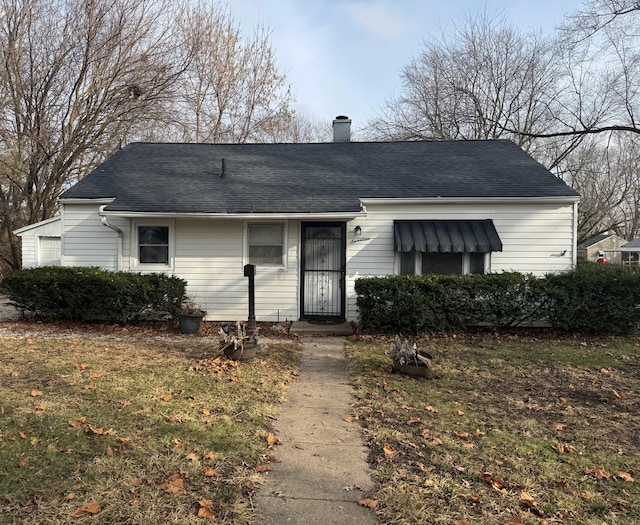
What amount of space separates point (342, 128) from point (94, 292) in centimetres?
871

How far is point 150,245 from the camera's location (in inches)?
394

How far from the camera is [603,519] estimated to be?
2746 mm

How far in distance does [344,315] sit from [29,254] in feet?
34.6

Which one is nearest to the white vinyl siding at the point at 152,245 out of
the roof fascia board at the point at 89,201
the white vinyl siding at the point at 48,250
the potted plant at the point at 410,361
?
the roof fascia board at the point at 89,201


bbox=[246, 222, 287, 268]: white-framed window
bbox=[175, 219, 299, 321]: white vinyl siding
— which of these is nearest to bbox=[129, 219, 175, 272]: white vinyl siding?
bbox=[175, 219, 299, 321]: white vinyl siding

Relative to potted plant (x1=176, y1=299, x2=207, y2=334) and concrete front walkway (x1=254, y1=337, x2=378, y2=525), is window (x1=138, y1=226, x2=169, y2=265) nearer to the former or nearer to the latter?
potted plant (x1=176, y1=299, x2=207, y2=334)

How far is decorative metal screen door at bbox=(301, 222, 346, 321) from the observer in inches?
386

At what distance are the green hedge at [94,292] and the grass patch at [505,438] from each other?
177 inches

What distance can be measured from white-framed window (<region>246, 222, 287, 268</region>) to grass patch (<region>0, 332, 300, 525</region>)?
3.54 meters

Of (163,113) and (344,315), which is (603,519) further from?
(163,113)

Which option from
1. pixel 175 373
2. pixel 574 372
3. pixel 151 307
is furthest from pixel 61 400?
pixel 574 372

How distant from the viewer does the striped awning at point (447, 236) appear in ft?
29.9

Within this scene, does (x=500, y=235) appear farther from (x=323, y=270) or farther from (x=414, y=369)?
(x=414, y=369)

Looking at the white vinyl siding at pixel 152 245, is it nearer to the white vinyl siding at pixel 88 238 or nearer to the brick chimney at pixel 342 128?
the white vinyl siding at pixel 88 238
